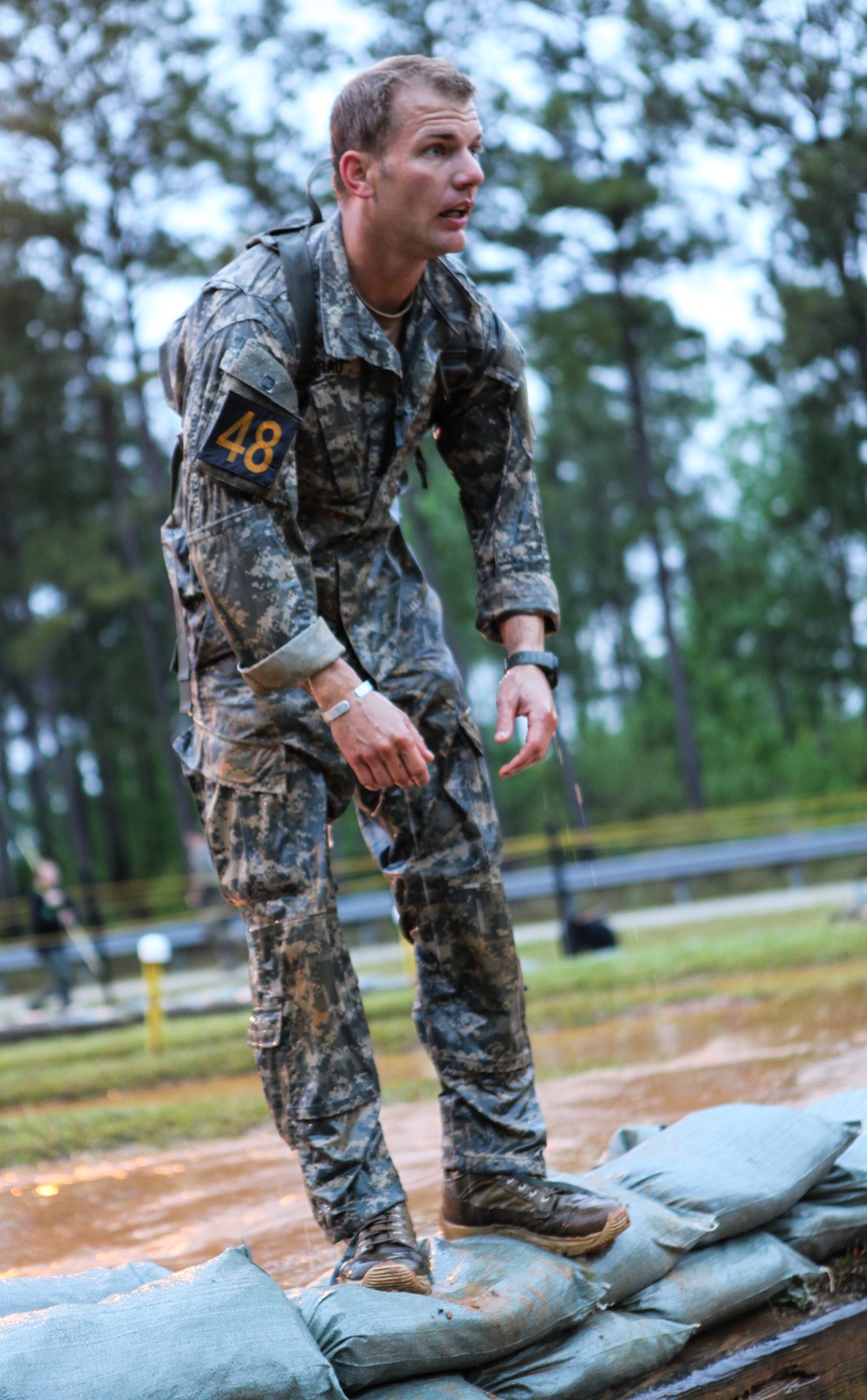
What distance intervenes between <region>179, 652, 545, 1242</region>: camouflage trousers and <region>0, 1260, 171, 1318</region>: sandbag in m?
0.33

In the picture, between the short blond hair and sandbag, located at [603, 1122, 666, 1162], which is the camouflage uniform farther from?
sandbag, located at [603, 1122, 666, 1162]

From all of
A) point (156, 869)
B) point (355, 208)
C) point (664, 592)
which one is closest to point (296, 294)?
point (355, 208)

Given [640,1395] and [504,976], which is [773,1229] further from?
[504,976]

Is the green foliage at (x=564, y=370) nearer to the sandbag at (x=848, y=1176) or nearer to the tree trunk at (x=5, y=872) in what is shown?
the tree trunk at (x=5, y=872)

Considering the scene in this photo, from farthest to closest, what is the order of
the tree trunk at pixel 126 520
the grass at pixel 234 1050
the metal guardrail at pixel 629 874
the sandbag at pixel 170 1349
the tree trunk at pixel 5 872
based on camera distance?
the tree trunk at pixel 126 520, the tree trunk at pixel 5 872, the metal guardrail at pixel 629 874, the grass at pixel 234 1050, the sandbag at pixel 170 1349

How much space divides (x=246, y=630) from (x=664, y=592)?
18.6 meters

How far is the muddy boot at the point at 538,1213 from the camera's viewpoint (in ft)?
7.51

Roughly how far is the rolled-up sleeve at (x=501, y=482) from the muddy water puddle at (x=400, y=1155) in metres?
1.27

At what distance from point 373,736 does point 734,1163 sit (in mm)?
1214

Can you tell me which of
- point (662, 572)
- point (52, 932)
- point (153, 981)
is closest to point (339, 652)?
point (153, 981)

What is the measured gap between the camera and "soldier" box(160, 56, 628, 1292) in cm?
213

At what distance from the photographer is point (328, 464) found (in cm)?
233

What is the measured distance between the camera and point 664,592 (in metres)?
20.3

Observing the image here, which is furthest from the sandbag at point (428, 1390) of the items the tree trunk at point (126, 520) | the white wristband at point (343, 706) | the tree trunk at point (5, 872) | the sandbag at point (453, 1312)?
the tree trunk at point (126, 520)
